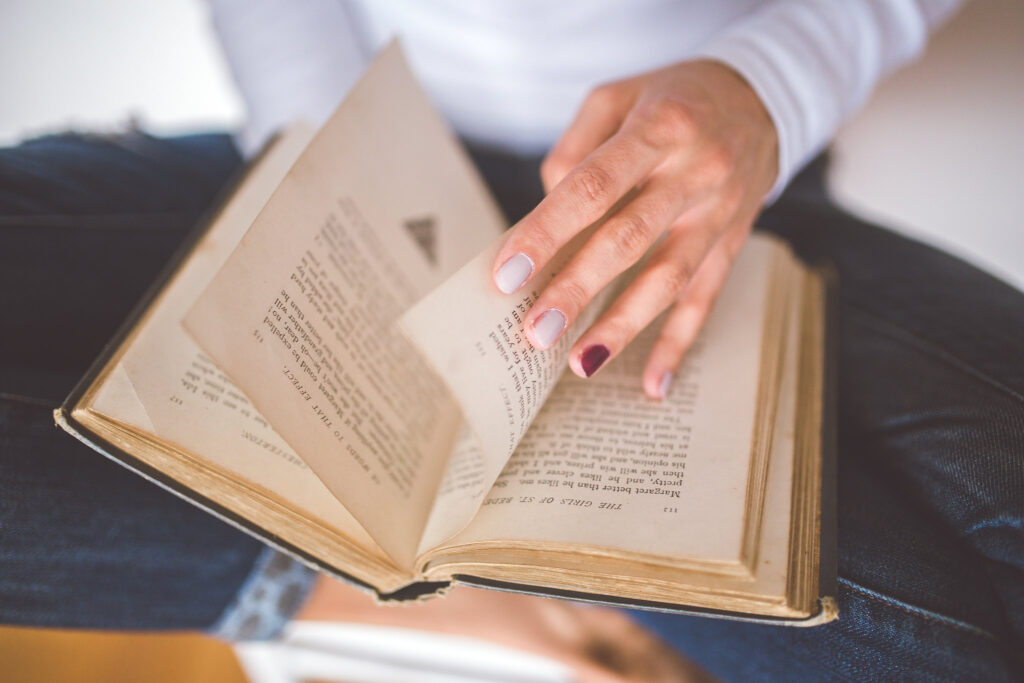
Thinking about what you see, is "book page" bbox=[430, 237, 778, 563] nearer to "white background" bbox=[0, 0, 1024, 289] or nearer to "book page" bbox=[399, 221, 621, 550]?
"book page" bbox=[399, 221, 621, 550]

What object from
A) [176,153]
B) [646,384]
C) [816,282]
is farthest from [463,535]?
[176,153]

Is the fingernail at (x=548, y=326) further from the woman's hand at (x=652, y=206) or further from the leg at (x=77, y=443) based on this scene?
the leg at (x=77, y=443)

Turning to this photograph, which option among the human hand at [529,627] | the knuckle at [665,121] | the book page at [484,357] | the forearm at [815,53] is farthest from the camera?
the human hand at [529,627]

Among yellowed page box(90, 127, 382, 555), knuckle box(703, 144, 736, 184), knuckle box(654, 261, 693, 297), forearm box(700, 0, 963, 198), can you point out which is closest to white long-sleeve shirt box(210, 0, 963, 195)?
forearm box(700, 0, 963, 198)

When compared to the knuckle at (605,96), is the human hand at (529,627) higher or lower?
lower

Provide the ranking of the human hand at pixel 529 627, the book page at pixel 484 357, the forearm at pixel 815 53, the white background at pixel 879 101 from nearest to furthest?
1. the book page at pixel 484 357
2. the forearm at pixel 815 53
3. the human hand at pixel 529 627
4. the white background at pixel 879 101

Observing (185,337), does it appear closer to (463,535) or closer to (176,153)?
(463,535)

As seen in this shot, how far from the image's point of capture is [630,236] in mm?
403

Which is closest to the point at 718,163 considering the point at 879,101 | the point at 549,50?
the point at 549,50

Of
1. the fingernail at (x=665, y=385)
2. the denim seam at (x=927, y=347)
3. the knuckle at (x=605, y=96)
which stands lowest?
the denim seam at (x=927, y=347)

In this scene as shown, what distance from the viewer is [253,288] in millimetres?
324

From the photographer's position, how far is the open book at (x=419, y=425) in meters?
0.34

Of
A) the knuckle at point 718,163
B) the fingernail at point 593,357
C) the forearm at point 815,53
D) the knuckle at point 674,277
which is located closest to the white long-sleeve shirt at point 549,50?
the forearm at point 815,53

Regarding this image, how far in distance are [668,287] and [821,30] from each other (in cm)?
39
